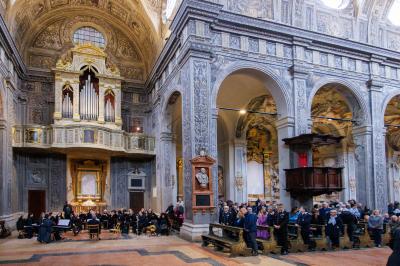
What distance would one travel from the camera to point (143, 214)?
616 inches

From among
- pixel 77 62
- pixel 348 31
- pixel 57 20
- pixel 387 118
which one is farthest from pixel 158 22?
pixel 387 118

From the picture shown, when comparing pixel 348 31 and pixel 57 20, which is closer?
pixel 348 31

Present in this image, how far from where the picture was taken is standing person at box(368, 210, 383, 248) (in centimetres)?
1167

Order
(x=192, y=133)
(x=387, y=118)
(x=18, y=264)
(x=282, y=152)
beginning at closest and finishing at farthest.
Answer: (x=18, y=264) → (x=192, y=133) → (x=282, y=152) → (x=387, y=118)

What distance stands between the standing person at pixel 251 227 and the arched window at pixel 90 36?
587 inches

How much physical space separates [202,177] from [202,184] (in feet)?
0.77

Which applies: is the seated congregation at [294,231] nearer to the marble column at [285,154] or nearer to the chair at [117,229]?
the marble column at [285,154]

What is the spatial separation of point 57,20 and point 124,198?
33.8 feet

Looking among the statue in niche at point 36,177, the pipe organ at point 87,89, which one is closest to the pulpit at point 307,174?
the pipe organ at point 87,89

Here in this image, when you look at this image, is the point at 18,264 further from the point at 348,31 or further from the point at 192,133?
the point at 348,31

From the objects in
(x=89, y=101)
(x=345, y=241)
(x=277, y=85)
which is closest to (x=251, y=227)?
(x=345, y=241)

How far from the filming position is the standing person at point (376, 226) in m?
11.7

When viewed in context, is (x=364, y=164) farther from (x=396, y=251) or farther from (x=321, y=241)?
(x=396, y=251)

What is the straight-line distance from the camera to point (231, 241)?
33.1 ft
